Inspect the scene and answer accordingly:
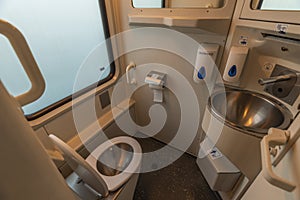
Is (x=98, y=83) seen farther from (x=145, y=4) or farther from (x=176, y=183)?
(x=176, y=183)

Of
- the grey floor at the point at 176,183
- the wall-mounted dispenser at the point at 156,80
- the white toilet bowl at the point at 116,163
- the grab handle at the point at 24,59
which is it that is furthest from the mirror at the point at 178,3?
the grey floor at the point at 176,183

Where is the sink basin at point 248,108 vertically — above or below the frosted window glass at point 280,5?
below

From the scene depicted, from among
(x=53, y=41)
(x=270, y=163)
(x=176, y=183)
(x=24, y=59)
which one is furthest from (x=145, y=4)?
(x=176, y=183)

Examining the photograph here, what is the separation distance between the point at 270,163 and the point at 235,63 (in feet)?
2.44

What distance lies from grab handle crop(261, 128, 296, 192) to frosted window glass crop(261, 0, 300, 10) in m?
0.76

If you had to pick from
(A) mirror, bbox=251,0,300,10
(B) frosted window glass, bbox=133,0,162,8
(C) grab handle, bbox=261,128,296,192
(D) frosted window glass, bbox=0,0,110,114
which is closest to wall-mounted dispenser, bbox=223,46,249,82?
(A) mirror, bbox=251,0,300,10

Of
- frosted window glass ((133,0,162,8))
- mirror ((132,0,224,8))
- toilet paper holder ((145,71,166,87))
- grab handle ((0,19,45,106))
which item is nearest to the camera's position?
grab handle ((0,19,45,106))

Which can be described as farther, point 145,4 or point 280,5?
point 145,4

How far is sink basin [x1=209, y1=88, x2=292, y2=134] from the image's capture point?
1033mm

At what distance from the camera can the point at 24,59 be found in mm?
458

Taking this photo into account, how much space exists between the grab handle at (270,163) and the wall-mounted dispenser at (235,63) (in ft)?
1.92

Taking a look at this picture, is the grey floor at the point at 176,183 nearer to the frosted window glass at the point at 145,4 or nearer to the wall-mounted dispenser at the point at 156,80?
the wall-mounted dispenser at the point at 156,80

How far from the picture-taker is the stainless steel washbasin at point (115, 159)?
1.38 m

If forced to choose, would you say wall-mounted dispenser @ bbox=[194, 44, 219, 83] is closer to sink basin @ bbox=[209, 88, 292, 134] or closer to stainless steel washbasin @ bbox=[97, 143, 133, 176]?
sink basin @ bbox=[209, 88, 292, 134]
